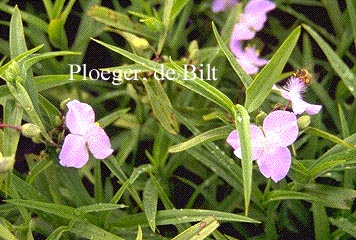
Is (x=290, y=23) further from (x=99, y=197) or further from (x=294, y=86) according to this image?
(x=99, y=197)


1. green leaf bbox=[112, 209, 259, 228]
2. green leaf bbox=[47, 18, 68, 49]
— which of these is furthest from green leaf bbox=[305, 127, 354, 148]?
green leaf bbox=[47, 18, 68, 49]

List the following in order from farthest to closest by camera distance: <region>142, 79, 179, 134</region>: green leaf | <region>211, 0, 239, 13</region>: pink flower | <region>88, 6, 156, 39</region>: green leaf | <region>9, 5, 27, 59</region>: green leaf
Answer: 1. <region>211, 0, 239, 13</region>: pink flower
2. <region>88, 6, 156, 39</region>: green leaf
3. <region>142, 79, 179, 134</region>: green leaf
4. <region>9, 5, 27, 59</region>: green leaf

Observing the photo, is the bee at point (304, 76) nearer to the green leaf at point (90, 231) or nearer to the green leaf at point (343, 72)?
the green leaf at point (343, 72)

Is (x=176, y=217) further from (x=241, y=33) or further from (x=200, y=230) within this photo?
(x=241, y=33)

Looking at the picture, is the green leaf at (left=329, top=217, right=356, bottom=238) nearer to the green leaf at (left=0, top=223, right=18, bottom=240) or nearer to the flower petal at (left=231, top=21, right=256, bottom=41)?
the flower petal at (left=231, top=21, right=256, bottom=41)

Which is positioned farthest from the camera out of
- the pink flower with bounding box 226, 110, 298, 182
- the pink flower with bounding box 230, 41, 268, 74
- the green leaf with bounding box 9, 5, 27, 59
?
the pink flower with bounding box 230, 41, 268, 74

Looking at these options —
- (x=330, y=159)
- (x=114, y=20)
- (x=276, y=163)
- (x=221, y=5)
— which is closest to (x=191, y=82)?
(x=276, y=163)
